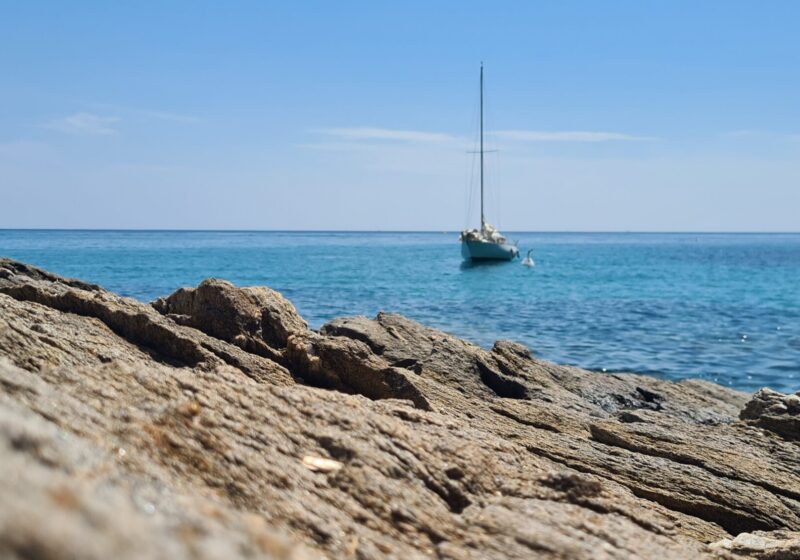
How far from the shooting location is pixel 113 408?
15.4 feet

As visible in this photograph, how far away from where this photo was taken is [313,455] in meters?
4.82

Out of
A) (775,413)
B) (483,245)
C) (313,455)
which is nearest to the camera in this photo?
(313,455)

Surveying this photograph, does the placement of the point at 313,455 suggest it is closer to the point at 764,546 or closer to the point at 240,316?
the point at 764,546

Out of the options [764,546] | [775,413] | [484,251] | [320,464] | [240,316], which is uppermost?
[240,316]

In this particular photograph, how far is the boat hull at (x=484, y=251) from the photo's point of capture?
87250 mm

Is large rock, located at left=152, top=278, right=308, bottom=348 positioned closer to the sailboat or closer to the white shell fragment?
the white shell fragment

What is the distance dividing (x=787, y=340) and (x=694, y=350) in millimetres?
6150

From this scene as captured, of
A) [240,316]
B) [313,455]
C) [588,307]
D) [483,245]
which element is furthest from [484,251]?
[313,455]

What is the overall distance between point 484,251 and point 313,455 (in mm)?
83829

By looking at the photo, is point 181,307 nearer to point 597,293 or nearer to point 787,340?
point 787,340

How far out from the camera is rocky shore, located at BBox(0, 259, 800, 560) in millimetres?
2436

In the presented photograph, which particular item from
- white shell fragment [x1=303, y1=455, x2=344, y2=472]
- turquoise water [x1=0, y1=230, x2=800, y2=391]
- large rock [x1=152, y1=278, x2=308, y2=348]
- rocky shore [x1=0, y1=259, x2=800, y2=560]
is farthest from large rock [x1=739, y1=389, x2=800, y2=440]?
turquoise water [x1=0, y1=230, x2=800, y2=391]

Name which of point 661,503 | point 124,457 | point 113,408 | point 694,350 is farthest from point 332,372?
point 694,350

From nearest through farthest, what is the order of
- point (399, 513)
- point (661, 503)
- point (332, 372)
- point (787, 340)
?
1. point (399, 513)
2. point (661, 503)
3. point (332, 372)
4. point (787, 340)
